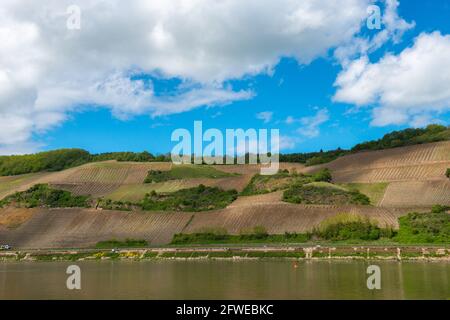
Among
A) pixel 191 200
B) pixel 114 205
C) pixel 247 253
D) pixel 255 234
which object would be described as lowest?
pixel 247 253

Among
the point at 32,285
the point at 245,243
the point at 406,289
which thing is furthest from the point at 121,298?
the point at 245,243

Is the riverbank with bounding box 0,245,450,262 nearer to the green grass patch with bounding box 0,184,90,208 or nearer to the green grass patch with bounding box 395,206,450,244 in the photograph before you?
the green grass patch with bounding box 395,206,450,244

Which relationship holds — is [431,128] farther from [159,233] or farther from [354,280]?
[354,280]

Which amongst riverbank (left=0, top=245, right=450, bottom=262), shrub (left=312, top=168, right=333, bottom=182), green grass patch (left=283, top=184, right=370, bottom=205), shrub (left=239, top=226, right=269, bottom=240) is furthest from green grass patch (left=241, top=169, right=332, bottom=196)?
riverbank (left=0, top=245, right=450, bottom=262)

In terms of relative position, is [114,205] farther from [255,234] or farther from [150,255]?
[255,234]

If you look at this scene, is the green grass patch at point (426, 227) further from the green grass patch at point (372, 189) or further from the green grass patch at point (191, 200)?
the green grass patch at point (191, 200)

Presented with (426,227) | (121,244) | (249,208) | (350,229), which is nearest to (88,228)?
(121,244)
